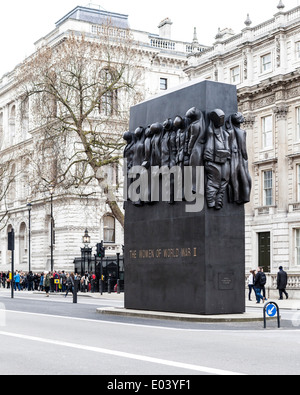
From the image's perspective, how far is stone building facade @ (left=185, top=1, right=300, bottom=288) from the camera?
145 feet

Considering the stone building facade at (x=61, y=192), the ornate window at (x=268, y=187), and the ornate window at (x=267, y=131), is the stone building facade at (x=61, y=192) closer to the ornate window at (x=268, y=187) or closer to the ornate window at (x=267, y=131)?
the ornate window at (x=267, y=131)

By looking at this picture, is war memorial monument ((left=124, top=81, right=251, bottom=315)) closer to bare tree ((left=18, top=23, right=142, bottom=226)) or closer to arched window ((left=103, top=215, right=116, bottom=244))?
bare tree ((left=18, top=23, right=142, bottom=226))

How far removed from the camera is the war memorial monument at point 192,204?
1952 cm

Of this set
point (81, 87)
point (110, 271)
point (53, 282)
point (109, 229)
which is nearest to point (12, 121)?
point (109, 229)

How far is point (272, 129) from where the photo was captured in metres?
46.4

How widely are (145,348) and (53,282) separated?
3882 cm

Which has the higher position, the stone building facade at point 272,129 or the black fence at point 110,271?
the stone building facade at point 272,129

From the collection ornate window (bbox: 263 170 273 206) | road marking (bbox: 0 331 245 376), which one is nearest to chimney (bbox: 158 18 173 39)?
ornate window (bbox: 263 170 273 206)

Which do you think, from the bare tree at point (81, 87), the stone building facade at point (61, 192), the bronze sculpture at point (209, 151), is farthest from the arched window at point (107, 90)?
the bronze sculpture at point (209, 151)

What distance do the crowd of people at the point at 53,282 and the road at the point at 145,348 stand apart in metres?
22.9

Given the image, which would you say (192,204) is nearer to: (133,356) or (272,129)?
(133,356)
